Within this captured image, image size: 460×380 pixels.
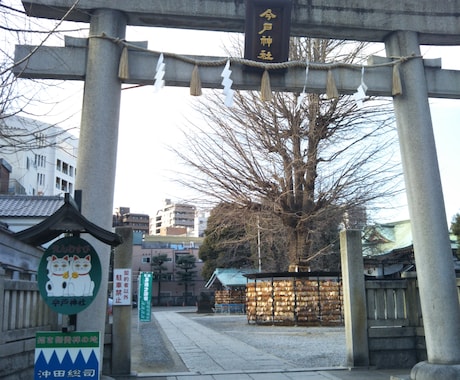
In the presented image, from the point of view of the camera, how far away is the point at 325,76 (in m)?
7.50

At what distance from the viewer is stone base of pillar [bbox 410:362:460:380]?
245 inches

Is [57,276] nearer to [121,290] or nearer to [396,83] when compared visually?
[121,290]

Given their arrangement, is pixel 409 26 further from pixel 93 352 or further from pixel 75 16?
pixel 93 352

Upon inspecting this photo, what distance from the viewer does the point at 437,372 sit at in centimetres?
627

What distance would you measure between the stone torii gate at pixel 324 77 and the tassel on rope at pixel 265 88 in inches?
5.5

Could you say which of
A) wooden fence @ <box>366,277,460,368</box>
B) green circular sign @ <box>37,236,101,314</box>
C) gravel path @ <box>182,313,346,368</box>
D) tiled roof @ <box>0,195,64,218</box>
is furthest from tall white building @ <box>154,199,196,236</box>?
green circular sign @ <box>37,236,101,314</box>

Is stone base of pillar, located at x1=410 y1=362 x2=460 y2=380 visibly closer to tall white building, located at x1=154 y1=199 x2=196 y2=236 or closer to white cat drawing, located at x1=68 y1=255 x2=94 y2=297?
white cat drawing, located at x1=68 y1=255 x2=94 y2=297

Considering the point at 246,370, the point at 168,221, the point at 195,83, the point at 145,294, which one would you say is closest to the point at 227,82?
the point at 195,83

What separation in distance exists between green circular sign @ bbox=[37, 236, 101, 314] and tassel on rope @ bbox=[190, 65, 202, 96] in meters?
3.12

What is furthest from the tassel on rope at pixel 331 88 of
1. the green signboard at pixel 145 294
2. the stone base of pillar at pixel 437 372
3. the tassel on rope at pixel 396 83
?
the green signboard at pixel 145 294

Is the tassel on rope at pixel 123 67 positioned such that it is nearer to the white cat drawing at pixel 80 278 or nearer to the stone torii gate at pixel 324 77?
the stone torii gate at pixel 324 77

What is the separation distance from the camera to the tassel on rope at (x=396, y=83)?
746 centimetres

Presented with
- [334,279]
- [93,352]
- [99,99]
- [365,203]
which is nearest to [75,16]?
[99,99]

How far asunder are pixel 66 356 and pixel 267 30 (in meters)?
5.55
